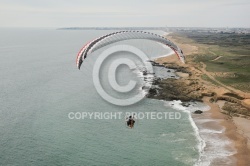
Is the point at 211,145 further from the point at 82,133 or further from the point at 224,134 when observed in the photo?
the point at 82,133

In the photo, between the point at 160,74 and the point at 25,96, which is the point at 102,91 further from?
the point at 160,74

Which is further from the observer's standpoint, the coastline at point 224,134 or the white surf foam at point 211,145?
the coastline at point 224,134

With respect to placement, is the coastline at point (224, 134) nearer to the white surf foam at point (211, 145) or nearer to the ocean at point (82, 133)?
the white surf foam at point (211, 145)

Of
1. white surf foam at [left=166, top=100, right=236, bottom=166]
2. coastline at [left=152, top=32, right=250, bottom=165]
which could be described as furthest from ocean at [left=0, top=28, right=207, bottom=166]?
coastline at [left=152, top=32, right=250, bottom=165]

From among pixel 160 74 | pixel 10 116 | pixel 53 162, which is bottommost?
pixel 53 162

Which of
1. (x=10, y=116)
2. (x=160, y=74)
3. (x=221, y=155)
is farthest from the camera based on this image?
(x=160, y=74)

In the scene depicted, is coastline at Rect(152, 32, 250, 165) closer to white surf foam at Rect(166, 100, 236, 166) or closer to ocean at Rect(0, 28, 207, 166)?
white surf foam at Rect(166, 100, 236, 166)

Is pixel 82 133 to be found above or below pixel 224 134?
above

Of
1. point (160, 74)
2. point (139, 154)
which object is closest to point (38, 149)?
point (139, 154)

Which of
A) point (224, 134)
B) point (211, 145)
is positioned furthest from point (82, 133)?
point (224, 134)

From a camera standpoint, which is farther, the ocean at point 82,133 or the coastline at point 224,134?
the coastline at point 224,134

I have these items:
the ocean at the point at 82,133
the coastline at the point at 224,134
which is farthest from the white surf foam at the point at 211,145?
the ocean at the point at 82,133
